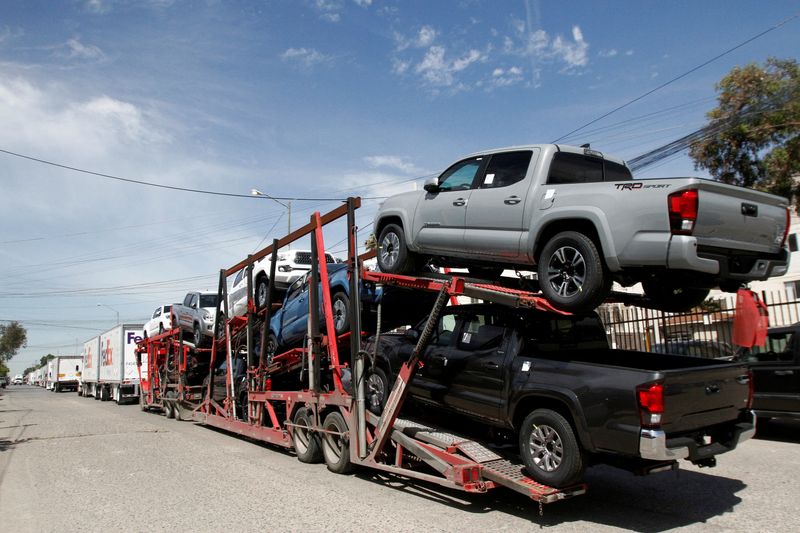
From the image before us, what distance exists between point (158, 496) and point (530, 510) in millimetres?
4141

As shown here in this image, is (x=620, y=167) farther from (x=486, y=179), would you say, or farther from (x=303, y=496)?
(x=303, y=496)

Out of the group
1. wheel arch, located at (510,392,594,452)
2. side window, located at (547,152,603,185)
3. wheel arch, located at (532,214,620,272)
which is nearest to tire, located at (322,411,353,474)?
wheel arch, located at (510,392,594,452)

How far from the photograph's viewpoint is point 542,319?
6164mm

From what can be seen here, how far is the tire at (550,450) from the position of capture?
17.1ft

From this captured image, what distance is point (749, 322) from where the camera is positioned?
531 cm

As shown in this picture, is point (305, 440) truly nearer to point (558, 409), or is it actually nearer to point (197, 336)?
point (558, 409)

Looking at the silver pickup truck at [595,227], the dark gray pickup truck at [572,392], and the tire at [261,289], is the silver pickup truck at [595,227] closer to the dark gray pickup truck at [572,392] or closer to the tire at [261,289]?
the dark gray pickup truck at [572,392]

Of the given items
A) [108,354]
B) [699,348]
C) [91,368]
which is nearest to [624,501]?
[699,348]

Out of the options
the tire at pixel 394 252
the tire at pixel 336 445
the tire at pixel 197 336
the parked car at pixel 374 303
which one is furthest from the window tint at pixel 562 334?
the tire at pixel 197 336

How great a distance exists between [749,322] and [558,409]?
1769 mm

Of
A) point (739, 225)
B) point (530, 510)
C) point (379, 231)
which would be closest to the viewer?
point (739, 225)

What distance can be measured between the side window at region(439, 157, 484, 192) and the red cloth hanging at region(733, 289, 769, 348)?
2.93m

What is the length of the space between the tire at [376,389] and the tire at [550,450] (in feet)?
6.94

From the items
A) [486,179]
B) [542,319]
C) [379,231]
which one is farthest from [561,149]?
[379,231]
